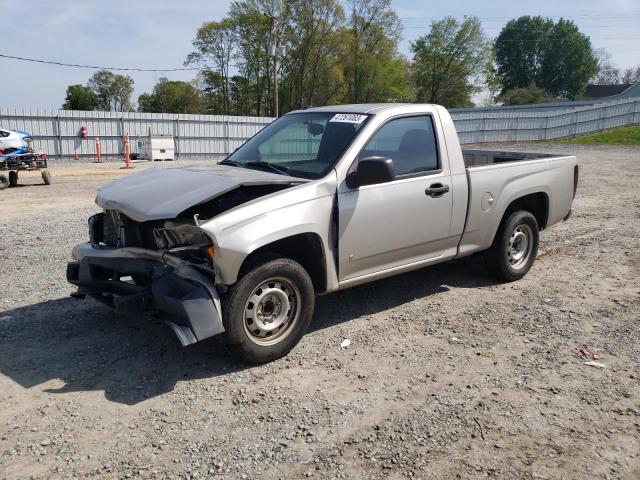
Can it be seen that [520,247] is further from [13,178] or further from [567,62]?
[567,62]

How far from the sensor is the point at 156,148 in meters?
26.4

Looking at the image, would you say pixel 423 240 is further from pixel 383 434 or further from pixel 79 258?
pixel 79 258

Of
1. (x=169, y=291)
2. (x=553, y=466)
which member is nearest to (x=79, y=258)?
(x=169, y=291)

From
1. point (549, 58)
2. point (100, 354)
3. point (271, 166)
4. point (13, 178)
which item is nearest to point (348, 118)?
point (271, 166)

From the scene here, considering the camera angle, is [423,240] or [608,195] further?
[608,195]

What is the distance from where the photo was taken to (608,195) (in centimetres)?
1295

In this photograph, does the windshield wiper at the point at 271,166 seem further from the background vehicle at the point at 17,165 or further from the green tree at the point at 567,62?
the green tree at the point at 567,62

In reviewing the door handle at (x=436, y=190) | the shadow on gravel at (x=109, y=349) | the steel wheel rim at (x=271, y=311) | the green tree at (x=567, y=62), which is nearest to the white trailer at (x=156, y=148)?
the shadow on gravel at (x=109, y=349)

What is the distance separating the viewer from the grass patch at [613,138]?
1246 inches

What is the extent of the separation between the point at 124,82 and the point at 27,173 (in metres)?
47.4

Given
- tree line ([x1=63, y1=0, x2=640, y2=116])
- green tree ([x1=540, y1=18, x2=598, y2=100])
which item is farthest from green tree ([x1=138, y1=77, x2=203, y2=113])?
green tree ([x1=540, y1=18, x2=598, y2=100])

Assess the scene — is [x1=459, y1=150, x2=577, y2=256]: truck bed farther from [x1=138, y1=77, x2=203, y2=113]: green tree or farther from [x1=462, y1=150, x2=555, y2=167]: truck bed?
[x1=138, y1=77, x2=203, y2=113]: green tree

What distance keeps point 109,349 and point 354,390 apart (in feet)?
6.59

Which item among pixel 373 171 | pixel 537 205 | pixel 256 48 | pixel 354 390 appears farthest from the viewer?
pixel 256 48
